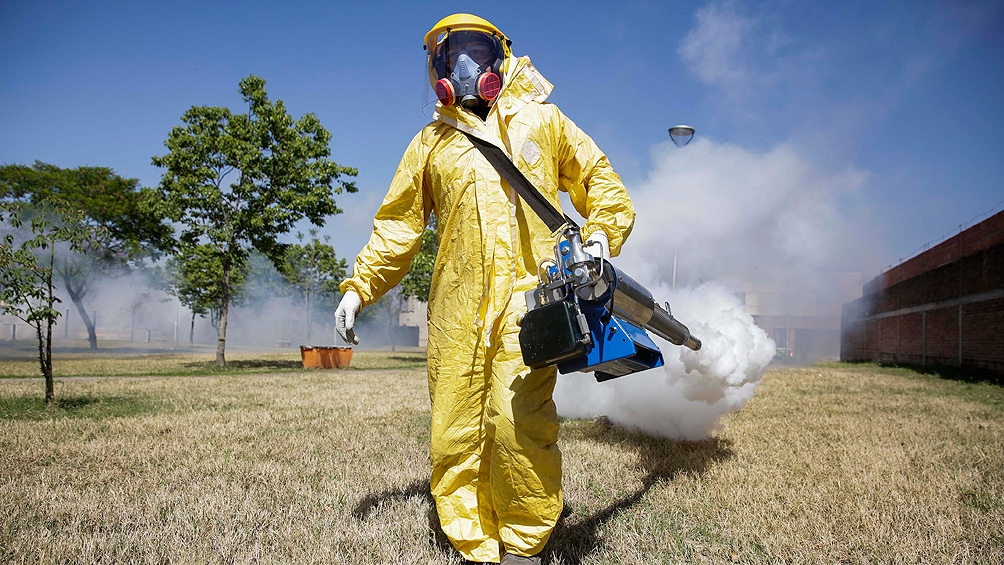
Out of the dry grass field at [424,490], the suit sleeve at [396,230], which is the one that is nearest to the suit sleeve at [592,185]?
the suit sleeve at [396,230]

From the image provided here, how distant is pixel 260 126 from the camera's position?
17641mm

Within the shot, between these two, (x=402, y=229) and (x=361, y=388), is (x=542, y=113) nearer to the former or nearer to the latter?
(x=402, y=229)

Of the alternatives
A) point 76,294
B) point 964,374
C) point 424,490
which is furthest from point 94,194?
point 964,374

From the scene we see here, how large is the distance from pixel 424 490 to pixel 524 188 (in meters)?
2.27

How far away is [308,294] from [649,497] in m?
52.6

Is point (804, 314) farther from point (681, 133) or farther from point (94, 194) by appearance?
point (94, 194)

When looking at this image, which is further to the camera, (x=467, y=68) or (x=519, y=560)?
(x=467, y=68)

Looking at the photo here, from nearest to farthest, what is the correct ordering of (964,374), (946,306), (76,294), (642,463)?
(642,463), (964,374), (946,306), (76,294)

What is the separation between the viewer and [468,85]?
2.97m

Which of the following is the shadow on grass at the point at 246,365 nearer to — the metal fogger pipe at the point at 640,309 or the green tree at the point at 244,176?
the green tree at the point at 244,176

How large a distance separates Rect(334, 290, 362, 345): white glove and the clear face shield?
1.06 metres

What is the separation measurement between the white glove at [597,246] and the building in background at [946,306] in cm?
1585

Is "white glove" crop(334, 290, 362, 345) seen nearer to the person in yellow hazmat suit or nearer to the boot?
the person in yellow hazmat suit

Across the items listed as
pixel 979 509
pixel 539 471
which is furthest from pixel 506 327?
pixel 979 509
